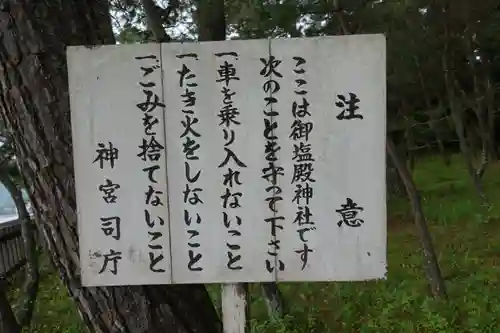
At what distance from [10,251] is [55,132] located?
7.40 m

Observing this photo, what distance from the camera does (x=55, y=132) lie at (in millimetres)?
2066

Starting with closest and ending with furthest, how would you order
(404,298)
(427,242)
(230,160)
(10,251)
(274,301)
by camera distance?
1. (230,160)
2. (274,301)
3. (427,242)
4. (404,298)
5. (10,251)

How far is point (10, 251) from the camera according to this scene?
8.70 meters

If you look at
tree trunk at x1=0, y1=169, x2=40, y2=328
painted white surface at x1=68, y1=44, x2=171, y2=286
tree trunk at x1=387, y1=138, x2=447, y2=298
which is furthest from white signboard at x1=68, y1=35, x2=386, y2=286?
tree trunk at x1=387, y1=138, x2=447, y2=298

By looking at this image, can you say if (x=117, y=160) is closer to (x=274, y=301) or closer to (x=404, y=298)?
(x=274, y=301)

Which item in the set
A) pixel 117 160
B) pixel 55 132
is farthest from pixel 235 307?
pixel 55 132

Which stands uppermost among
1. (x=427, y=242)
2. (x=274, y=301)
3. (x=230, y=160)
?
(x=230, y=160)

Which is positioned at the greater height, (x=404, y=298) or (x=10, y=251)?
(x=10, y=251)

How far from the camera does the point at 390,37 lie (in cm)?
772

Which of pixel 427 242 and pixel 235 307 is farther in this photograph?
pixel 427 242

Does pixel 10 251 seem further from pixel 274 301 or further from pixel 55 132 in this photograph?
pixel 55 132

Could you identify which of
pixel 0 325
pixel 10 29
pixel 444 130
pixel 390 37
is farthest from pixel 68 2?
pixel 444 130

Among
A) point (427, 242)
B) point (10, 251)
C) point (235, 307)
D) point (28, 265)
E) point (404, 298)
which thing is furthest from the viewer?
point (10, 251)

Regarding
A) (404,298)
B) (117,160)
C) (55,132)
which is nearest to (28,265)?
(55,132)
